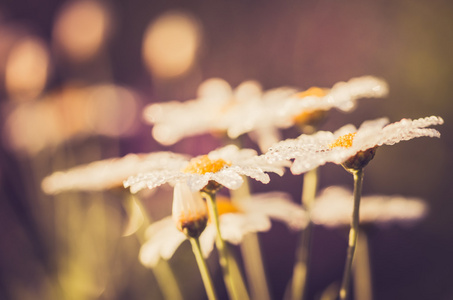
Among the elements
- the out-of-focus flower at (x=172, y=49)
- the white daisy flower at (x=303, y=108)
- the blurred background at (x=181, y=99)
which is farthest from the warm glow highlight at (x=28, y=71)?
the white daisy flower at (x=303, y=108)

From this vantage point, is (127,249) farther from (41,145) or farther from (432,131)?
(432,131)

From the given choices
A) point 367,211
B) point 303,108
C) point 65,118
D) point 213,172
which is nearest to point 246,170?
point 213,172

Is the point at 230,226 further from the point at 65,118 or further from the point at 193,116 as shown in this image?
the point at 65,118

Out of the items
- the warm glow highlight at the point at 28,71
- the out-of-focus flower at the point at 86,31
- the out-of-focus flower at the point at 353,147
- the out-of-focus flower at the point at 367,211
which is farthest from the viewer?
the out-of-focus flower at the point at 86,31

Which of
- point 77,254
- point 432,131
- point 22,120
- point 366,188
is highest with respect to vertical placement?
point 22,120

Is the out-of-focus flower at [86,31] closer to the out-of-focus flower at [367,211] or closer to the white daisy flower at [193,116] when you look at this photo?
the white daisy flower at [193,116]

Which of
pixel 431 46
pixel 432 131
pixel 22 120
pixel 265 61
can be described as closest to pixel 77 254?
pixel 22 120
